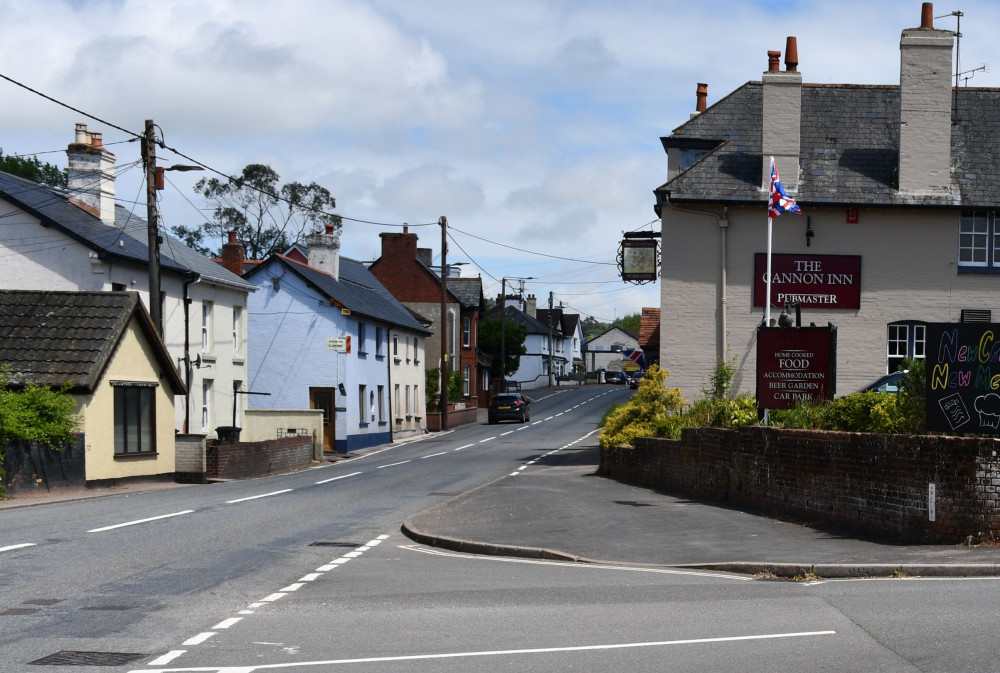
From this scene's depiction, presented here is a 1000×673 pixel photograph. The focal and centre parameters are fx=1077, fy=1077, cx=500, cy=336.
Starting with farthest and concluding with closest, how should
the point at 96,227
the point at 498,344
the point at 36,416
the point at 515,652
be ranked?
1. the point at 498,344
2. the point at 96,227
3. the point at 36,416
4. the point at 515,652

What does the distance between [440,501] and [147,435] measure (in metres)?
10.1

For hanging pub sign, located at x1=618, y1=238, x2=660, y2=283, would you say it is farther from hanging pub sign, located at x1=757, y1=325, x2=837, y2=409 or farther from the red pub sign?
hanging pub sign, located at x1=757, y1=325, x2=837, y2=409

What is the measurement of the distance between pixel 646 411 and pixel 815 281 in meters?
5.64

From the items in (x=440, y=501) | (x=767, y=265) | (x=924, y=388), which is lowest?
(x=440, y=501)

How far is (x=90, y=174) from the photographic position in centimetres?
3534

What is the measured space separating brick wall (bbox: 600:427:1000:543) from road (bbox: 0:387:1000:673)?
5.97ft

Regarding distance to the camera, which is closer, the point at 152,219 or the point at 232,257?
the point at 152,219

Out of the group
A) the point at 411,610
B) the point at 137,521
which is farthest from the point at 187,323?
the point at 411,610

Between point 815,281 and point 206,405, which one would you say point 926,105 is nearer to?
point 815,281

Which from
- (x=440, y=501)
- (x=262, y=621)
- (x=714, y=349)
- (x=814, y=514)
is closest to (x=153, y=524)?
(x=440, y=501)

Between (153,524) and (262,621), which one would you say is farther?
(153,524)

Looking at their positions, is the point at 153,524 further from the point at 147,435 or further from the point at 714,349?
the point at 714,349

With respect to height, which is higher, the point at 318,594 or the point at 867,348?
the point at 867,348

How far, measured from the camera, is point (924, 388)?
45.0 ft
